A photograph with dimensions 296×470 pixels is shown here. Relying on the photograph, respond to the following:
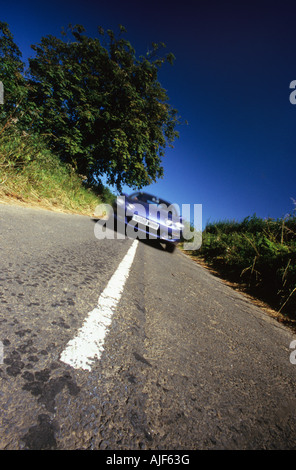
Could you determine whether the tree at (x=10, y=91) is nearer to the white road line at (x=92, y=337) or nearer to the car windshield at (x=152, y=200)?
the car windshield at (x=152, y=200)

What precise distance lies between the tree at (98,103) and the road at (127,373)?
10.0 meters

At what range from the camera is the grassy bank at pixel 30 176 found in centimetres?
448

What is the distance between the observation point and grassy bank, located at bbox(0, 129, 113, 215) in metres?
4.48

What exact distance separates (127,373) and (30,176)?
19.4ft

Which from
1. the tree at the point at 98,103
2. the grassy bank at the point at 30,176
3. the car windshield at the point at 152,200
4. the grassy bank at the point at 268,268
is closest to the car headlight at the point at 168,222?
the car windshield at the point at 152,200

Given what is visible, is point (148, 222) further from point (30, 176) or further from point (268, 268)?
point (30, 176)

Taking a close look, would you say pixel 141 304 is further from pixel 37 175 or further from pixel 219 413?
pixel 37 175

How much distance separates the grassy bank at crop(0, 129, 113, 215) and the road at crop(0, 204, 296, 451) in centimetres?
366

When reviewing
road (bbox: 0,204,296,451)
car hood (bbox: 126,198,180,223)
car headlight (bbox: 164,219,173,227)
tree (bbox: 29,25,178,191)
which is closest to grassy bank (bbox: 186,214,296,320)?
road (bbox: 0,204,296,451)

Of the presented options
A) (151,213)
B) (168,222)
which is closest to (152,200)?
(151,213)

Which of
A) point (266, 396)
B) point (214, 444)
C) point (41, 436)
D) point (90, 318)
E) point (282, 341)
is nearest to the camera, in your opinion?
point (41, 436)

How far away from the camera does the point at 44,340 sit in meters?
0.88
